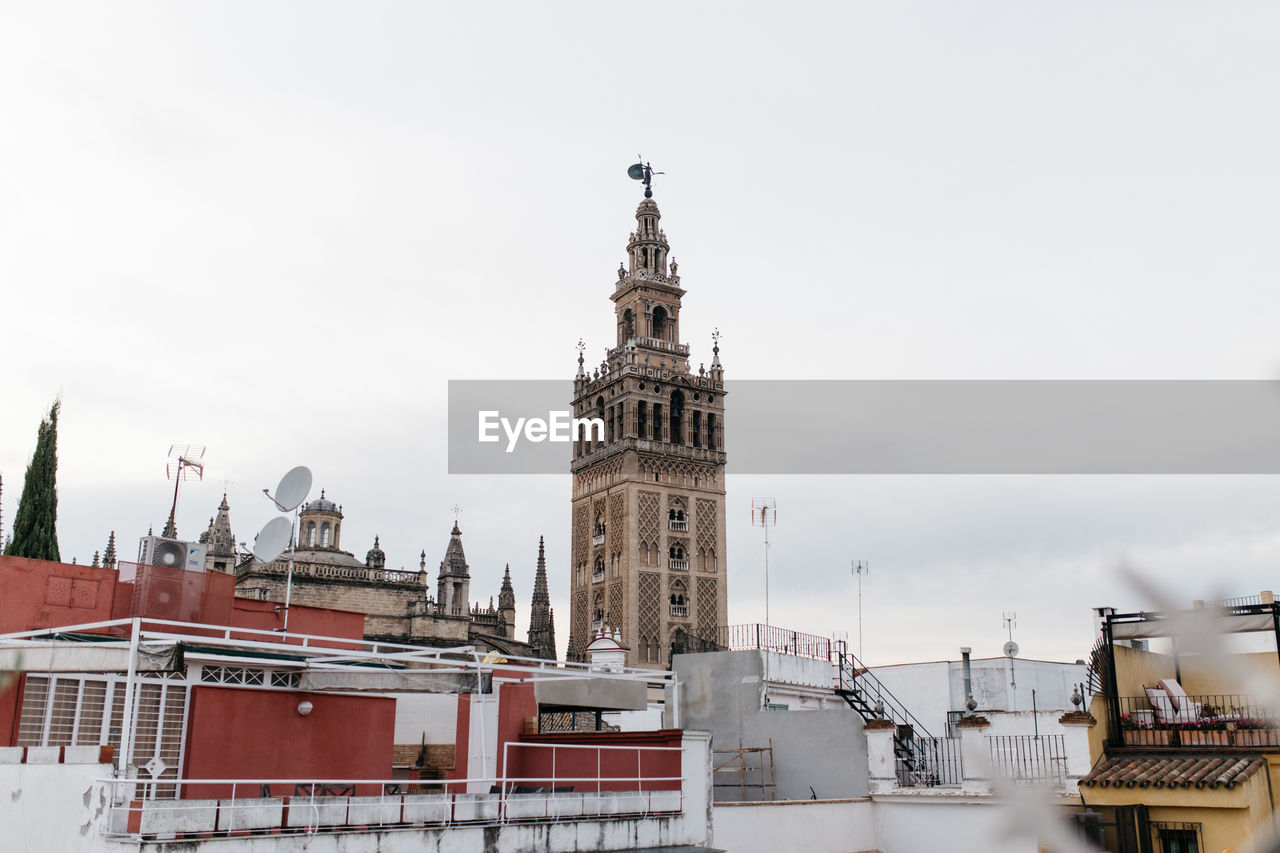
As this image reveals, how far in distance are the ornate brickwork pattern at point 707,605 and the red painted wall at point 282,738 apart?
54.2m

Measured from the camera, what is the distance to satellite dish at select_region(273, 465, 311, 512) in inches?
857

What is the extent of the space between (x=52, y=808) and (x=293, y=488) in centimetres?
902

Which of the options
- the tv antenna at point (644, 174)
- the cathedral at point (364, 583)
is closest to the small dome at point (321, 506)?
the cathedral at point (364, 583)

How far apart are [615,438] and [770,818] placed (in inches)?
2167

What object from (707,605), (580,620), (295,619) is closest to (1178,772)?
(295,619)

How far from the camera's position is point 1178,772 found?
17.0m

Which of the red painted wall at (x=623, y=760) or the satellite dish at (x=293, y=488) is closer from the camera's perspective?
the red painted wall at (x=623, y=760)

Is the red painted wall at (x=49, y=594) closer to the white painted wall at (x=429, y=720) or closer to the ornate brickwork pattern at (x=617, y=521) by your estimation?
the white painted wall at (x=429, y=720)

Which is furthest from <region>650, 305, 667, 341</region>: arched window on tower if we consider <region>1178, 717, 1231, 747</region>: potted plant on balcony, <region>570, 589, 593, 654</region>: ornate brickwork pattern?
<region>1178, 717, 1231, 747</region>: potted plant on balcony

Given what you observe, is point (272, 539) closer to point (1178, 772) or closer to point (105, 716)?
point (105, 716)

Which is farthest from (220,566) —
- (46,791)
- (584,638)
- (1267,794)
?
(1267,794)

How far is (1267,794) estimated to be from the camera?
16875mm

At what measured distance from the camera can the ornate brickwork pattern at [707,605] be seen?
7331cm

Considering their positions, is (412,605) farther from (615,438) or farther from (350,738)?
(350,738)
